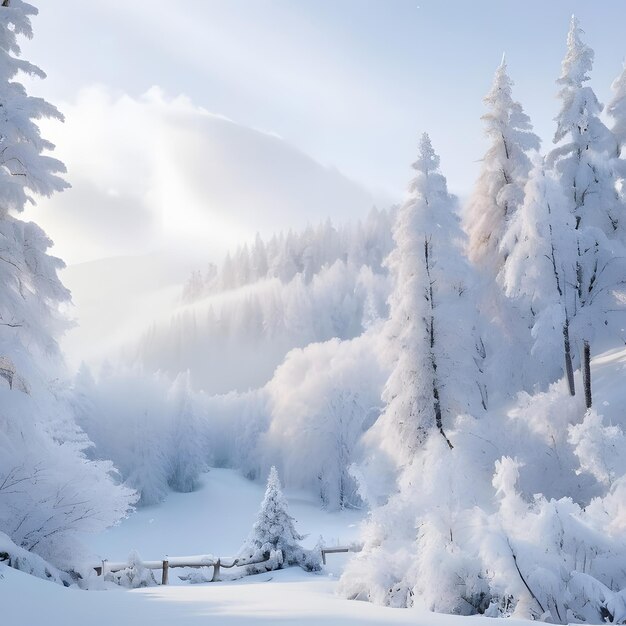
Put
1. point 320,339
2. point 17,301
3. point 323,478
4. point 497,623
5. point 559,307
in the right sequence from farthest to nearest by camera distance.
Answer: point 320,339 < point 323,478 < point 559,307 < point 17,301 < point 497,623

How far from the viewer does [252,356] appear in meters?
120

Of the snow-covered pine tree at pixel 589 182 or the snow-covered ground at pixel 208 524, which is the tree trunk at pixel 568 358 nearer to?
the snow-covered pine tree at pixel 589 182

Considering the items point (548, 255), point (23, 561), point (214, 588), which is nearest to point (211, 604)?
point (23, 561)

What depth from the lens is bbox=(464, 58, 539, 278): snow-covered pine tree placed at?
25.8m

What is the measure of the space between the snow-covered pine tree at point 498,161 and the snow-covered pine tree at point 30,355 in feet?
62.3

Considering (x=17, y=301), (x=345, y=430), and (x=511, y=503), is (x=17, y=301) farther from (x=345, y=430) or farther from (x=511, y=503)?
(x=345, y=430)

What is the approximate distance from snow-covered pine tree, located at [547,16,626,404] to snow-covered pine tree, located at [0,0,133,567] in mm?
15822

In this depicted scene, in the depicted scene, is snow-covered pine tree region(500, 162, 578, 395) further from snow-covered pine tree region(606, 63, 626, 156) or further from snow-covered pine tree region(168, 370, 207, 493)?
snow-covered pine tree region(168, 370, 207, 493)

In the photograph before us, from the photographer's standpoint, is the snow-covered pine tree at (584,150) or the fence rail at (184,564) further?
the snow-covered pine tree at (584,150)

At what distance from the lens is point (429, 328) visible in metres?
20.7

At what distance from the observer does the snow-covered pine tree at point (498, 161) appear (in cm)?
2581

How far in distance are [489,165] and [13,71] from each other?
20.1 m

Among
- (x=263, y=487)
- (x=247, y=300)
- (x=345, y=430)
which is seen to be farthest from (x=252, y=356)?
(x=345, y=430)

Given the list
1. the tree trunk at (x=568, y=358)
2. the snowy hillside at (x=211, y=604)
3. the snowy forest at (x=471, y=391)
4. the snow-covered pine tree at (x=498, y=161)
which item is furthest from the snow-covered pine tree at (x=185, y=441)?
the tree trunk at (x=568, y=358)
